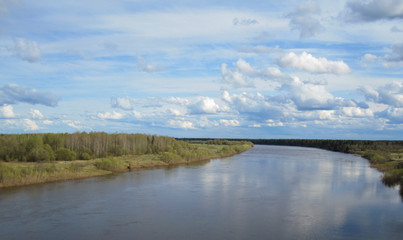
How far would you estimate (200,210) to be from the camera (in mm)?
17844

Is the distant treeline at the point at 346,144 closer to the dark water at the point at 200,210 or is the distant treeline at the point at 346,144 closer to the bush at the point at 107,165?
the dark water at the point at 200,210

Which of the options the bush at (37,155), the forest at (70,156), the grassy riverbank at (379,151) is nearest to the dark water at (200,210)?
the forest at (70,156)

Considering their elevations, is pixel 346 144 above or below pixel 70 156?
above

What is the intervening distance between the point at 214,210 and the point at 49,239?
812 centimetres

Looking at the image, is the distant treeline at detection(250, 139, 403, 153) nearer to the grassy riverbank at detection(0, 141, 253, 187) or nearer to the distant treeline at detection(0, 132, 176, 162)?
the distant treeline at detection(0, 132, 176, 162)

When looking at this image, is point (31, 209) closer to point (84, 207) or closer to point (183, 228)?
point (84, 207)

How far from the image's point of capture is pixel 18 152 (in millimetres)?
31125

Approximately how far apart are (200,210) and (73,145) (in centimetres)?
2440

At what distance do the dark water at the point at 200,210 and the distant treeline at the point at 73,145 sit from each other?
9.04m

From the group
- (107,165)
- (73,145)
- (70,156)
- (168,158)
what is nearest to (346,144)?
(168,158)

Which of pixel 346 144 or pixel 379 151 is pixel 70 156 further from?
pixel 346 144

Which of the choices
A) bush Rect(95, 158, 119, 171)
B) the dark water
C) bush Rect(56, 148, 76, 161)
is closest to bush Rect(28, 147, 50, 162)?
bush Rect(56, 148, 76, 161)

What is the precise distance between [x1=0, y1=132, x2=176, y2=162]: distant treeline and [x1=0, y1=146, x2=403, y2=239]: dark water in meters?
9.04

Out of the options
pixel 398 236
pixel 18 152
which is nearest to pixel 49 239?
pixel 398 236
